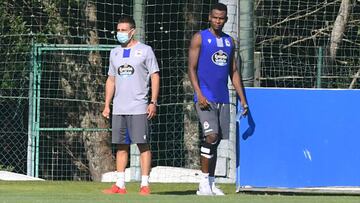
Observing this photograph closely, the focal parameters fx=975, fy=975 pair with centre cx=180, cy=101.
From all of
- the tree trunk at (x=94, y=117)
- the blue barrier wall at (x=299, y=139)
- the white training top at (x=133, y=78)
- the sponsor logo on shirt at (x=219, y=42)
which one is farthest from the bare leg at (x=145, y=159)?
the tree trunk at (x=94, y=117)

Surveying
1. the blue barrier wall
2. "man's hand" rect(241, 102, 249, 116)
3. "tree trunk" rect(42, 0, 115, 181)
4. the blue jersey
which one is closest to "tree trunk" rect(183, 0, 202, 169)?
"tree trunk" rect(42, 0, 115, 181)

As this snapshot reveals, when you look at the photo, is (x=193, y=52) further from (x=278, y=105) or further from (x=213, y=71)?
(x=278, y=105)

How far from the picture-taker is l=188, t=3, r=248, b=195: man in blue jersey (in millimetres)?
10227

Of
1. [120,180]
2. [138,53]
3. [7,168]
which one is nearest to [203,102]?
[138,53]

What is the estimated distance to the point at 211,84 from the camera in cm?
1032

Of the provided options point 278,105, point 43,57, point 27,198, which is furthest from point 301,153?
point 43,57

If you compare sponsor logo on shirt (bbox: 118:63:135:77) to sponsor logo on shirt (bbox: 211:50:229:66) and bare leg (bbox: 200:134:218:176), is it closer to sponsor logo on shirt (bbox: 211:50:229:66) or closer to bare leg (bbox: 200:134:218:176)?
sponsor logo on shirt (bbox: 211:50:229:66)

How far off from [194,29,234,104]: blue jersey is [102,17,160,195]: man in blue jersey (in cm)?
50

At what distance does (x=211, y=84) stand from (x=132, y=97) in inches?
33.5

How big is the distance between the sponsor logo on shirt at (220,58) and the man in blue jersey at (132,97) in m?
0.62

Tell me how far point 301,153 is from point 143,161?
1.84 metres

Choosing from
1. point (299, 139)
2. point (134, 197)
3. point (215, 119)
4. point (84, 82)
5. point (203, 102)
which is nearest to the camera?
point (134, 197)

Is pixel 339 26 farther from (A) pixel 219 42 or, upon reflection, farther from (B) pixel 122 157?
(B) pixel 122 157

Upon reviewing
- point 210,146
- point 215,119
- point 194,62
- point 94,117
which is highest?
point 194,62
